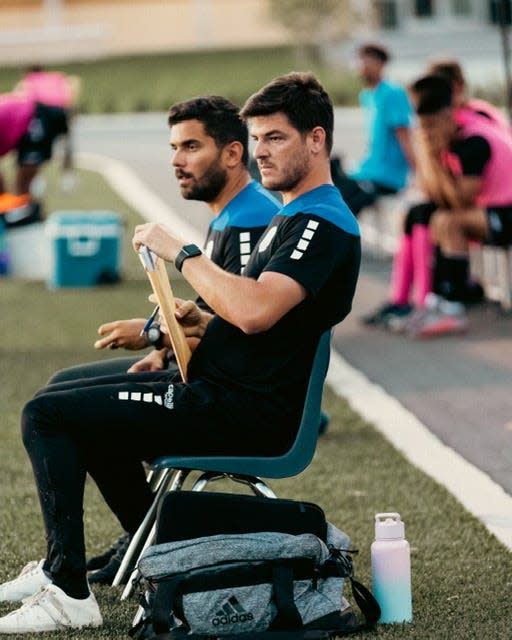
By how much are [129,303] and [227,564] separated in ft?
26.1

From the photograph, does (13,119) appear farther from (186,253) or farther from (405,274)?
(186,253)

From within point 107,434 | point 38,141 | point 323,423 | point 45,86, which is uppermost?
point 107,434

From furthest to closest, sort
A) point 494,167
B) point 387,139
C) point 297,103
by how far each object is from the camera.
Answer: point 387,139, point 494,167, point 297,103

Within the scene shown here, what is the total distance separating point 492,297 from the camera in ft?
37.4

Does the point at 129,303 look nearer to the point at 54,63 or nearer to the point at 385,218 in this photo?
the point at 385,218

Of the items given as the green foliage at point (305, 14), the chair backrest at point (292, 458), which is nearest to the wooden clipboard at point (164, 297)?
the chair backrest at point (292, 458)

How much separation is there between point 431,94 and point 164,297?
546cm

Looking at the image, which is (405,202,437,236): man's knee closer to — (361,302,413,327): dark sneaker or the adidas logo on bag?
(361,302,413,327): dark sneaker

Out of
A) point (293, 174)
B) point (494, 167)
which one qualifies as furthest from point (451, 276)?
point (293, 174)

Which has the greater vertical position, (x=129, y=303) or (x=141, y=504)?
(x=141, y=504)

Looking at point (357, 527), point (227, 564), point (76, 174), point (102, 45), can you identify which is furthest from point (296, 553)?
point (102, 45)

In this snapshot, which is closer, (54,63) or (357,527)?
(357,527)

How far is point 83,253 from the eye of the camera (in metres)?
13.6

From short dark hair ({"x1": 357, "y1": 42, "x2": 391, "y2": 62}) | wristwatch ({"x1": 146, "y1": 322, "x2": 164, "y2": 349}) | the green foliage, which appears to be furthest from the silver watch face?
the green foliage
